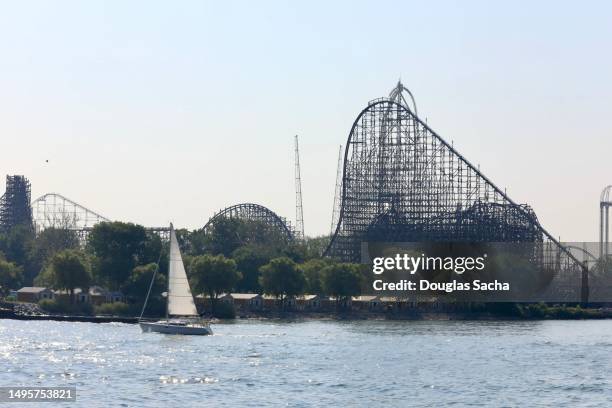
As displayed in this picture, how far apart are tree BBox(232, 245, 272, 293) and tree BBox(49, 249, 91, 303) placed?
91.5ft

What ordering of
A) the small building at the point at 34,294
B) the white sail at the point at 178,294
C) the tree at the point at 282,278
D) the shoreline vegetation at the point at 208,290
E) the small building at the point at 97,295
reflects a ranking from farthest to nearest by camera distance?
the small building at the point at 34,294 → the tree at the point at 282,278 → the small building at the point at 97,295 → the shoreline vegetation at the point at 208,290 → the white sail at the point at 178,294

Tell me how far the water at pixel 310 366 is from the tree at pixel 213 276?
2654cm

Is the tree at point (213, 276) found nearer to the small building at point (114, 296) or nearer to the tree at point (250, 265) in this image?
the small building at point (114, 296)

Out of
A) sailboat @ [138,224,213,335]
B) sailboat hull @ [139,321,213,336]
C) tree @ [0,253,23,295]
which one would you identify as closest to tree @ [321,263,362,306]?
tree @ [0,253,23,295]

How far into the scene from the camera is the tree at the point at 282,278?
507 feet

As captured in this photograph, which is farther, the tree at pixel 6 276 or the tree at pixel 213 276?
the tree at pixel 6 276

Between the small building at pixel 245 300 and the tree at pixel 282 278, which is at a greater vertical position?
the tree at pixel 282 278

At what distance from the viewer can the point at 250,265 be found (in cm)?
17612

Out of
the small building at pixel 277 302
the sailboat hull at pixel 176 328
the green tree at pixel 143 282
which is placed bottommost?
the sailboat hull at pixel 176 328

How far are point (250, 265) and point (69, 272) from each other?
1470 inches

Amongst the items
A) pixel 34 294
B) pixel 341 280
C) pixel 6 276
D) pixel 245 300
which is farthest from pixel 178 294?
pixel 6 276

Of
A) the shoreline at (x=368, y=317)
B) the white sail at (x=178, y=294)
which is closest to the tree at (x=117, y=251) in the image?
the shoreline at (x=368, y=317)

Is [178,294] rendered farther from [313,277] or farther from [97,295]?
[313,277]

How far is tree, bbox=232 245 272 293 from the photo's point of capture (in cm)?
17175
